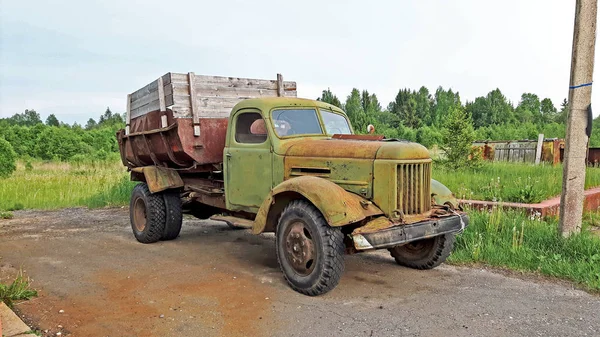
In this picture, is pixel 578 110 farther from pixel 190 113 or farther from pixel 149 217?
pixel 149 217

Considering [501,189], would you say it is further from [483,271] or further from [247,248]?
[247,248]

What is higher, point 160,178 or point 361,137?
point 361,137

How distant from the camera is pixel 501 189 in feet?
28.6

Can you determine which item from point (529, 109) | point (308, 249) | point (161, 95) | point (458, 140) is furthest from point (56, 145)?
point (529, 109)

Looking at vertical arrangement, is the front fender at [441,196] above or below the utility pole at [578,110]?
below

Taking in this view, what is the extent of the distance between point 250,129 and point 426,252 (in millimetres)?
2523

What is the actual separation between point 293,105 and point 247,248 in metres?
2.23

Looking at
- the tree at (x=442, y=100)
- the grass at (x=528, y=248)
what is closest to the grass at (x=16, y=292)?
the grass at (x=528, y=248)

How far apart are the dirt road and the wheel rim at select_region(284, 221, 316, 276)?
0.28 m

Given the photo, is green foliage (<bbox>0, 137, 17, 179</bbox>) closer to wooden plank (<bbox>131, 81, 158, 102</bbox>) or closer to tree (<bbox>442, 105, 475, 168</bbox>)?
wooden plank (<bbox>131, 81, 158, 102</bbox>)

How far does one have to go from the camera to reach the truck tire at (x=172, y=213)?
22.9ft

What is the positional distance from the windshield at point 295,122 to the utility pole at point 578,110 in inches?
117

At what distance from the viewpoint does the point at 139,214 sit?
7301mm

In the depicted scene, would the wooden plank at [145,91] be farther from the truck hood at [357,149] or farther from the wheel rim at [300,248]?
the wheel rim at [300,248]
